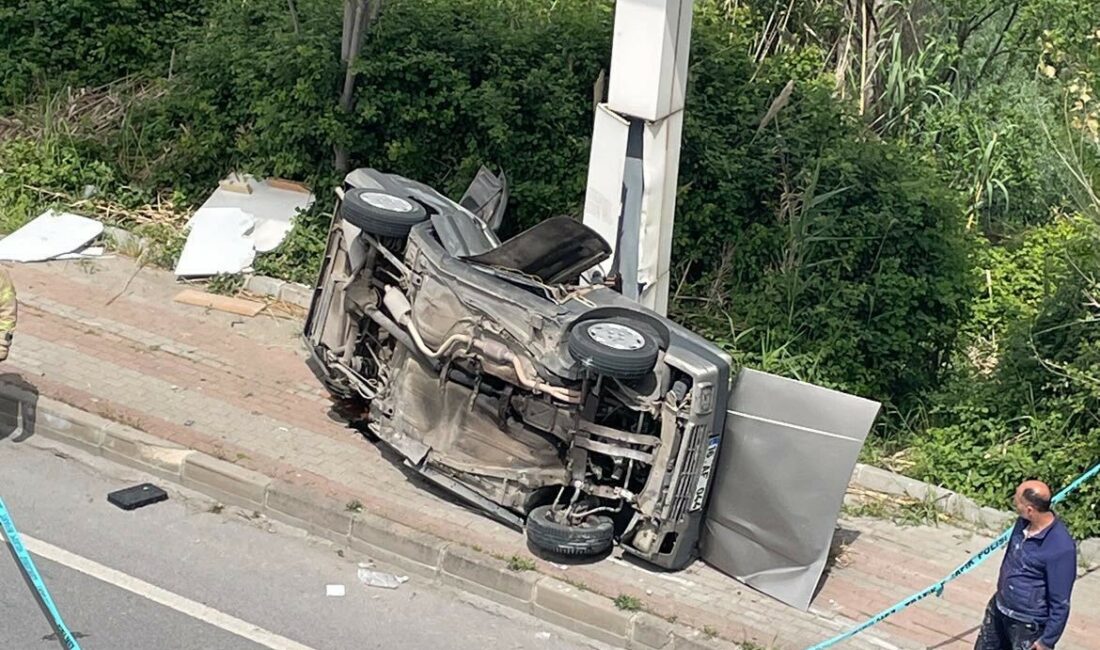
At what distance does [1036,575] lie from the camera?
6.86m

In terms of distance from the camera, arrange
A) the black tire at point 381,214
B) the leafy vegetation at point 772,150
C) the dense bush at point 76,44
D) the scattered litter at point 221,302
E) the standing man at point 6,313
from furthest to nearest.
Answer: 1. the dense bush at point 76,44
2. the scattered litter at point 221,302
3. the leafy vegetation at point 772,150
4. the black tire at point 381,214
5. the standing man at point 6,313

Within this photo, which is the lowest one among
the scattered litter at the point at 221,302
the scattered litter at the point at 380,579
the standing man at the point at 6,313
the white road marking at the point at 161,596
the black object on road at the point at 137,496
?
the scattered litter at the point at 380,579

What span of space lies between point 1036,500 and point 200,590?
4.39m

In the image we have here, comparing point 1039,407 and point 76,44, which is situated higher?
point 76,44

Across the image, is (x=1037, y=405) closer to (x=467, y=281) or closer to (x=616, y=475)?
(x=616, y=475)

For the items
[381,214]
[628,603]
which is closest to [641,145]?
[381,214]

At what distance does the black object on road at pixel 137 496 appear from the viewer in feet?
28.3

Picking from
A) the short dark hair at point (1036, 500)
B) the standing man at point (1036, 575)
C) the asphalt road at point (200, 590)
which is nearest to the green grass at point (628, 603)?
the asphalt road at point (200, 590)

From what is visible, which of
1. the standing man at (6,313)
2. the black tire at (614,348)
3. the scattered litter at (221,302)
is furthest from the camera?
the scattered litter at (221,302)

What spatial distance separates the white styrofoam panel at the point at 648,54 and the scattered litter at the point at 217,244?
4.18 metres

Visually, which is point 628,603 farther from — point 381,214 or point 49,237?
point 49,237

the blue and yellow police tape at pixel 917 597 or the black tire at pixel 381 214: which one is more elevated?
the black tire at pixel 381 214

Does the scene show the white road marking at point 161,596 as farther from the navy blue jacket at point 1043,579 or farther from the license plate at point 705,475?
the navy blue jacket at point 1043,579

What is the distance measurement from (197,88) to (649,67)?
5.90 meters
